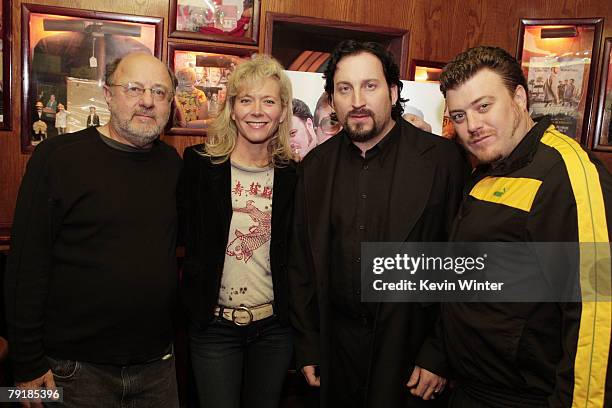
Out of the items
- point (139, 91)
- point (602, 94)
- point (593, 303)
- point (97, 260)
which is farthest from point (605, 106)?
point (97, 260)

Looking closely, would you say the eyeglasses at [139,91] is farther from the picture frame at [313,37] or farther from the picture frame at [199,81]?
the picture frame at [313,37]

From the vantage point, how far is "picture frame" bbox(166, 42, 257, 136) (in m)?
2.79

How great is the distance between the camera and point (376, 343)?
1798mm

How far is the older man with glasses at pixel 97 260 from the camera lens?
1.66 metres

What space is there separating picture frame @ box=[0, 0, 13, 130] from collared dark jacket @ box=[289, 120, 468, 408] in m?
1.74

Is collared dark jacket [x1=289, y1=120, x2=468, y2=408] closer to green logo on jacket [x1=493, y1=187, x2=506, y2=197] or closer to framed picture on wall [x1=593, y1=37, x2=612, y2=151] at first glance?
green logo on jacket [x1=493, y1=187, x2=506, y2=197]

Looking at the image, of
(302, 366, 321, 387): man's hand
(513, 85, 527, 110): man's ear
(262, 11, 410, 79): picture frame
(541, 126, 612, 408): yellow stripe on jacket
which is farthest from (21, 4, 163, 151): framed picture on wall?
(541, 126, 612, 408): yellow stripe on jacket

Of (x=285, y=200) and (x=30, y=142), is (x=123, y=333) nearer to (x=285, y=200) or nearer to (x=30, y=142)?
(x=285, y=200)

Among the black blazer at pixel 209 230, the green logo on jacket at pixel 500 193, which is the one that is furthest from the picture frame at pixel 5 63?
the green logo on jacket at pixel 500 193

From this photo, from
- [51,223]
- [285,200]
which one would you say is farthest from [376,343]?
[51,223]

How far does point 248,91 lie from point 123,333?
3.52ft

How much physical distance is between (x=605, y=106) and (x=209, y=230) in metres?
2.74

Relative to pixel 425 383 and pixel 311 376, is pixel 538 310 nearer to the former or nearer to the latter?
pixel 425 383

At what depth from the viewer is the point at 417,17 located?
3176 mm
